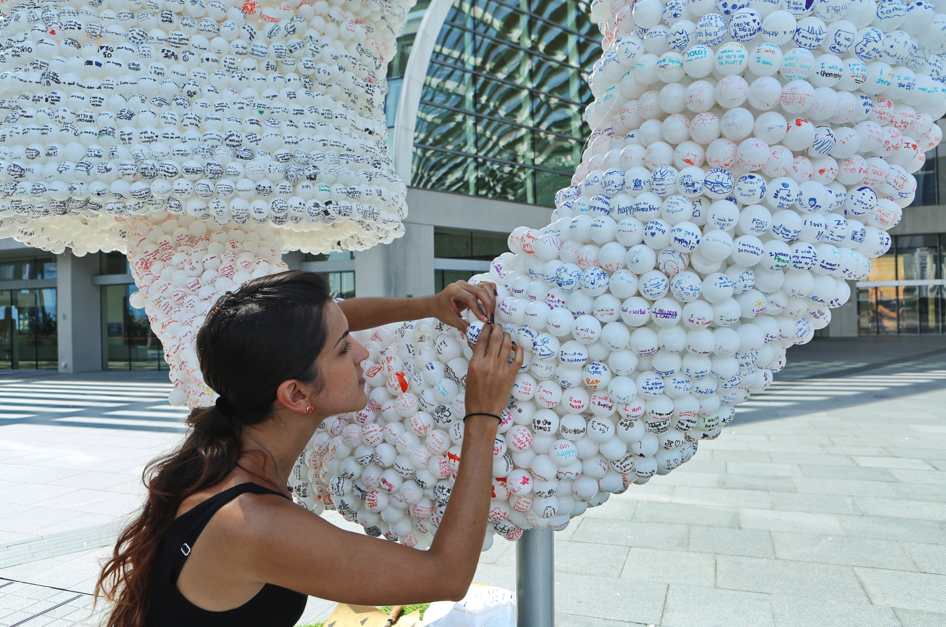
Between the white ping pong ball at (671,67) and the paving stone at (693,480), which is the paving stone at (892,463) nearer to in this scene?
the paving stone at (693,480)

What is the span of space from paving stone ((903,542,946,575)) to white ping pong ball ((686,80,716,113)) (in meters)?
3.40

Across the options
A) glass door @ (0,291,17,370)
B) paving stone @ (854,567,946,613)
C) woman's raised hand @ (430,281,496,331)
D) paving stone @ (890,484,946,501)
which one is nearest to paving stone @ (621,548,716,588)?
paving stone @ (854,567,946,613)

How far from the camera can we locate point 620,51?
1469 millimetres

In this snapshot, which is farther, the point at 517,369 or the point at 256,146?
the point at 256,146

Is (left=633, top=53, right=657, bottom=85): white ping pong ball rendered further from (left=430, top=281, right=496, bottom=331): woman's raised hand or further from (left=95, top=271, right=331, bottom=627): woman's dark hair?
(left=95, top=271, right=331, bottom=627): woman's dark hair

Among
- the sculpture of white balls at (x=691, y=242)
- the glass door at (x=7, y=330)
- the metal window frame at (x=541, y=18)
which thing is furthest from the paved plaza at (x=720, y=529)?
the metal window frame at (x=541, y=18)

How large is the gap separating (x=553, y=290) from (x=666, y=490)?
420 cm

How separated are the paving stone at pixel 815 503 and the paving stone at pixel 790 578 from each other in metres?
1.02

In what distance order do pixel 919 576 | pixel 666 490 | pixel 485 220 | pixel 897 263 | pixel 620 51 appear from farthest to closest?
pixel 897 263, pixel 485 220, pixel 666 490, pixel 919 576, pixel 620 51

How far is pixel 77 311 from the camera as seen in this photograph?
1720cm

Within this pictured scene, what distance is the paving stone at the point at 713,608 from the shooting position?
3006mm

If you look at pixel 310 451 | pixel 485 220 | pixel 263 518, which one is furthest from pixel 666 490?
pixel 485 220

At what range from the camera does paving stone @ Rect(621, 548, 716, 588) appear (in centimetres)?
349

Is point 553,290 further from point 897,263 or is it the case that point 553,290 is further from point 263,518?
point 897,263
